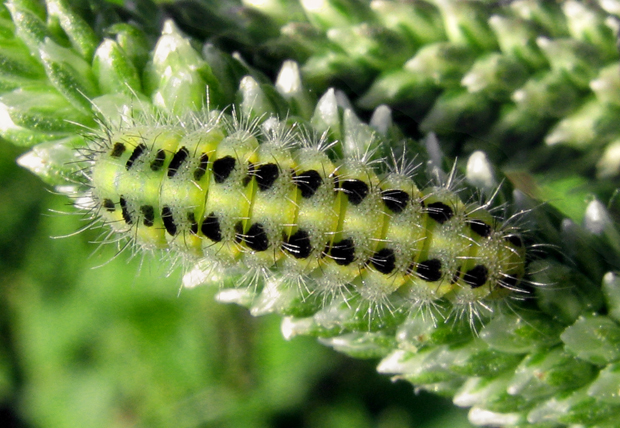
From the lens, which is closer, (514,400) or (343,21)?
(514,400)

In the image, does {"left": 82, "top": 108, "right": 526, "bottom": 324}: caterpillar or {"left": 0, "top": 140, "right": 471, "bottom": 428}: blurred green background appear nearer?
{"left": 82, "top": 108, "right": 526, "bottom": 324}: caterpillar

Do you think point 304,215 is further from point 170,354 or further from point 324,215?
point 170,354

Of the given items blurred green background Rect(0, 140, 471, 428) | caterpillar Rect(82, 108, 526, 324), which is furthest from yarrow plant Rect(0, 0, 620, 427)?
blurred green background Rect(0, 140, 471, 428)

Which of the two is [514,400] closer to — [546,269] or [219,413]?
[546,269]

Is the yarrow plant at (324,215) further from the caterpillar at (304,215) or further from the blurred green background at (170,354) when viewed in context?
the blurred green background at (170,354)

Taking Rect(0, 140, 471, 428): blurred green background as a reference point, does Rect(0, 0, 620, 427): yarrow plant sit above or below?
above

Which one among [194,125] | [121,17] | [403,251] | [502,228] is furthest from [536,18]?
[121,17]

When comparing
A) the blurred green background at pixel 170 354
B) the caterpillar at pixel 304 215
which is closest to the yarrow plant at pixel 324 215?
the caterpillar at pixel 304 215

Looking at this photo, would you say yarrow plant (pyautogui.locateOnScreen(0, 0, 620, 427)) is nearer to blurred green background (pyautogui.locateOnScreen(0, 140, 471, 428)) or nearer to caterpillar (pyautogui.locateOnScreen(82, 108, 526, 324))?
caterpillar (pyautogui.locateOnScreen(82, 108, 526, 324))
